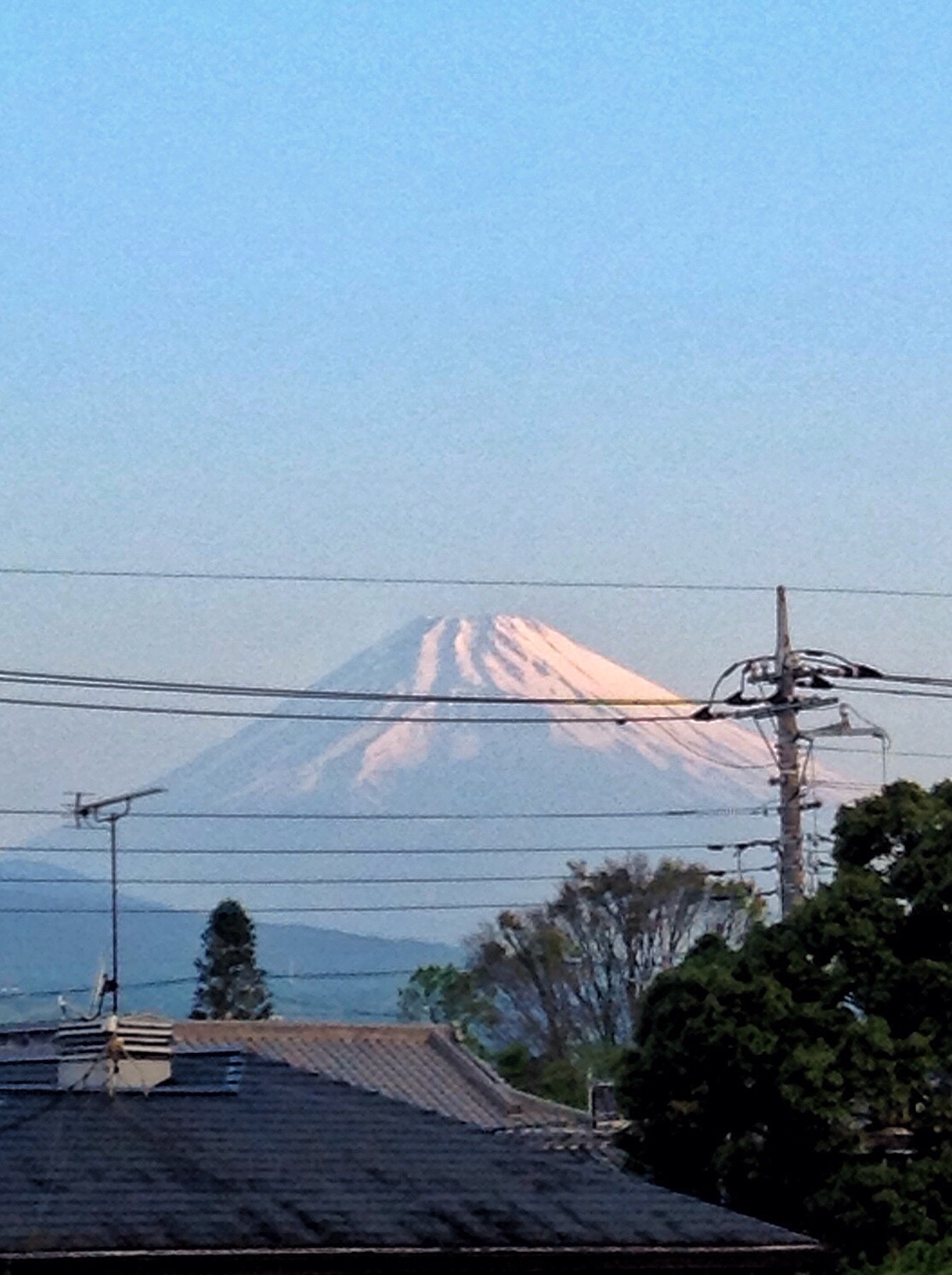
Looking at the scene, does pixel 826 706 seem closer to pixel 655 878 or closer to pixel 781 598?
pixel 781 598

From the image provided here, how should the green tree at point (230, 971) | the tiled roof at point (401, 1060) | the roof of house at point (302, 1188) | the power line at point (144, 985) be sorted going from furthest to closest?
the green tree at point (230, 971)
the power line at point (144, 985)
the tiled roof at point (401, 1060)
the roof of house at point (302, 1188)

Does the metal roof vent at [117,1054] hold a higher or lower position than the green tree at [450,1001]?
higher

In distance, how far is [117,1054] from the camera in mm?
26453

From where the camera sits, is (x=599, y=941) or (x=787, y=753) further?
(x=599, y=941)

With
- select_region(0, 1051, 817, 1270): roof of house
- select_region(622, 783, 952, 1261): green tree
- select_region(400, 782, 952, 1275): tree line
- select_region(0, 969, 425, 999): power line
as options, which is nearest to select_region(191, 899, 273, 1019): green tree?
select_region(0, 969, 425, 999): power line

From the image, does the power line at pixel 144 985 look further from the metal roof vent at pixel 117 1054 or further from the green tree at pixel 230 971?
the metal roof vent at pixel 117 1054

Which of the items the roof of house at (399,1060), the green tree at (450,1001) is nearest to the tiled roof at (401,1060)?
the roof of house at (399,1060)

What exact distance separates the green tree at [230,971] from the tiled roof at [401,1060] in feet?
123

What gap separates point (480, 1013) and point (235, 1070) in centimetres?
5941

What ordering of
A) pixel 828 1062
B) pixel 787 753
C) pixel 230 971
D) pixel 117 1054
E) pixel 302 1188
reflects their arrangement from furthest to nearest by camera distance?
1. pixel 230 971
2. pixel 787 753
3. pixel 828 1062
4. pixel 117 1054
5. pixel 302 1188

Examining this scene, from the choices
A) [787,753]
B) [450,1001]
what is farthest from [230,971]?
[787,753]

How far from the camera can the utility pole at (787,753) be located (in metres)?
39.4

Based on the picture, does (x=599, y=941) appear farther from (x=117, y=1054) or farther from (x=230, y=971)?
(x=117, y=1054)

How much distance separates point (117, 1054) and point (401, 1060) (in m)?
31.1
